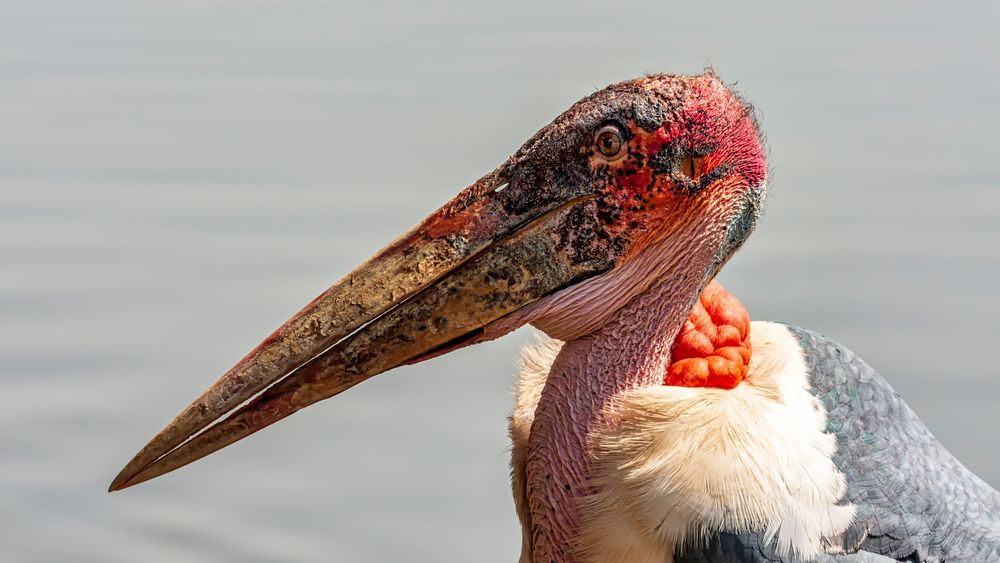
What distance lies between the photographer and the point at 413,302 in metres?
3.20

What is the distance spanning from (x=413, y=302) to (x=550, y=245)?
36cm

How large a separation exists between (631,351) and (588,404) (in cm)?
17

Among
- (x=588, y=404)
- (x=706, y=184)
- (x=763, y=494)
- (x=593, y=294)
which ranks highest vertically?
(x=706, y=184)

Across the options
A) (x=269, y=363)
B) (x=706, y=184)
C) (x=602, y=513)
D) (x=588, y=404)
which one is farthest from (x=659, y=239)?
(x=269, y=363)

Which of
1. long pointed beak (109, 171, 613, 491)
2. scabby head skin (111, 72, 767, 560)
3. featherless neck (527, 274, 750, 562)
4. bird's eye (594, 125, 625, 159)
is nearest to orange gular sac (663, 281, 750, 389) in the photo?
featherless neck (527, 274, 750, 562)

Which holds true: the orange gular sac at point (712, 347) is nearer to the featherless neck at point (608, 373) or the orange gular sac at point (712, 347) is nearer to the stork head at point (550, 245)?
the featherless neck at point (608, 373)

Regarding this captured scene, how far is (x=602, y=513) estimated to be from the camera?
3252 millimetres

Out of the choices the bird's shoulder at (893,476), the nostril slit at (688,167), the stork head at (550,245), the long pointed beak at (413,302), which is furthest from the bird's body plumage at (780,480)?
the nostril slit at (688,167)

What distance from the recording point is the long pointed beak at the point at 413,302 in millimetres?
3156

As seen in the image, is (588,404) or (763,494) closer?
(763,494)

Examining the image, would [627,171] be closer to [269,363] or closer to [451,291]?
[451,291]

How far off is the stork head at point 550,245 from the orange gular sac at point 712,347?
0.18 metres

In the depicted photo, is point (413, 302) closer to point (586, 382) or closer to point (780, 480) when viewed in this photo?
point (586, 382)

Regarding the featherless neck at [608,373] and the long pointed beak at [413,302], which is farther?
the featherless neck at [608,373]
